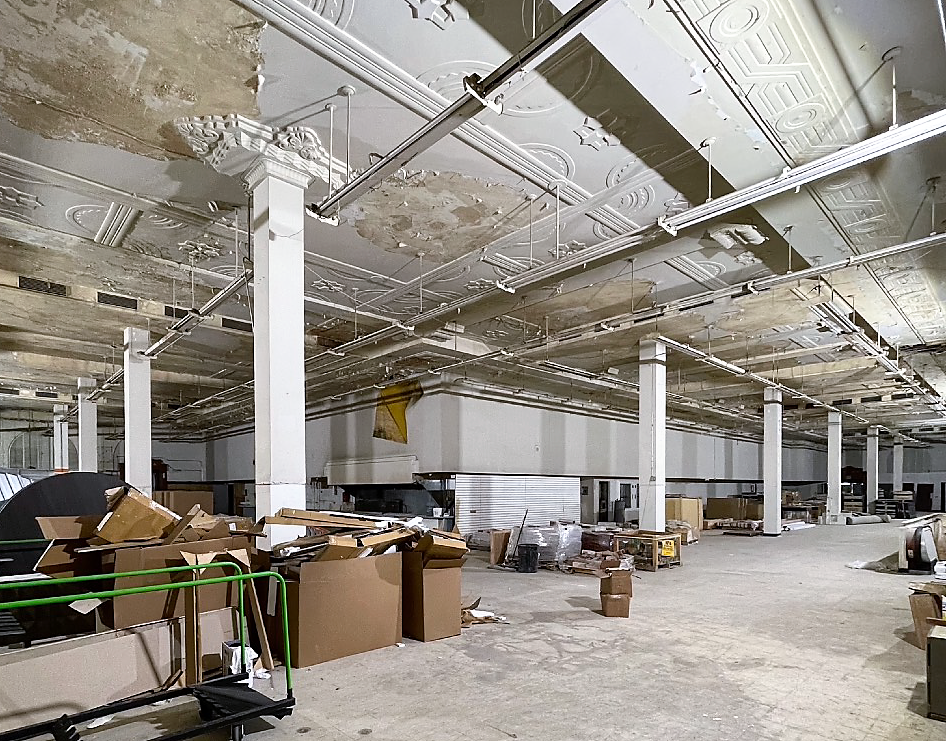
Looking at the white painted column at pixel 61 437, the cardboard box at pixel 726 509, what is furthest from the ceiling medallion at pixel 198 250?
the cardboard box at pixel 726 509

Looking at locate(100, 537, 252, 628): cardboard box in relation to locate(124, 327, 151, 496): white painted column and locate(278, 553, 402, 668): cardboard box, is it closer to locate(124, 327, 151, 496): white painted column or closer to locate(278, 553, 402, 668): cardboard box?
locate(278, 553, 402, 668): cardboard box

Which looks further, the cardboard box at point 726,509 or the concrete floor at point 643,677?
the cardboard box at point 726,509

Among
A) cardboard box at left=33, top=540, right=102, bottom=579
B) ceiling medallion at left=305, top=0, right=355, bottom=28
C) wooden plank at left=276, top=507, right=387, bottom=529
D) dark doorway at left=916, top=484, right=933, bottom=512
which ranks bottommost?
dark doorway at left=916, top=484, right=933, bottom=512

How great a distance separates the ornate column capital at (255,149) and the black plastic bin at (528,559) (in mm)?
6884

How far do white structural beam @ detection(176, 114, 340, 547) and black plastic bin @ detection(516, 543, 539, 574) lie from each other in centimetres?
542

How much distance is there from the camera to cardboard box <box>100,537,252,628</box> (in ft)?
14.4

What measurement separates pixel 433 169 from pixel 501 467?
1139 centimetres

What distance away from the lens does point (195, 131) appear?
480 cm

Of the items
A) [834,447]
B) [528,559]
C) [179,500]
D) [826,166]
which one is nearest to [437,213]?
[826,166]

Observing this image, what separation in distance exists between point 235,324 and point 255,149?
5.64m

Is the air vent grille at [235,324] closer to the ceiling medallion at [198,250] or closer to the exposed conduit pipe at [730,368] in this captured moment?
the ceiling medallion at [198,250]

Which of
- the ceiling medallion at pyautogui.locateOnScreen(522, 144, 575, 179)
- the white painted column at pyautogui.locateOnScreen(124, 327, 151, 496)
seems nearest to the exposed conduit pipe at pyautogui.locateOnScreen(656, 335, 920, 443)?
the ceiling medallion at pyautogui.locateOnScreen(522, 144, 575, 179)

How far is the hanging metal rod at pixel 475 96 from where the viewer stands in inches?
116

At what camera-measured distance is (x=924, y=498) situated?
1280 inches
